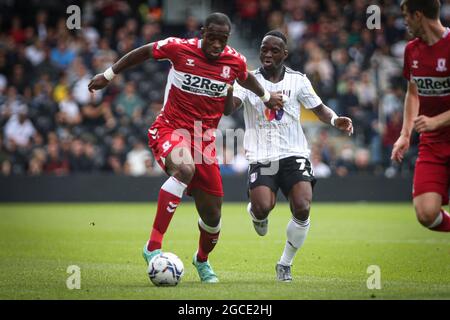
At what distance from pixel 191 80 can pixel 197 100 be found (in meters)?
0.23

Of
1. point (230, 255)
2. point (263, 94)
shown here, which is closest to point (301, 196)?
point (263, 94)

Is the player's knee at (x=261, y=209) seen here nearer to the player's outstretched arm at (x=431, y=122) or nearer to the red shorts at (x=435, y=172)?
the red shorts at (x=435, y=172)

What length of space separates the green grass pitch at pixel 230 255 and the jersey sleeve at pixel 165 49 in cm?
241

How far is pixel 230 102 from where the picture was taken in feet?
32.4

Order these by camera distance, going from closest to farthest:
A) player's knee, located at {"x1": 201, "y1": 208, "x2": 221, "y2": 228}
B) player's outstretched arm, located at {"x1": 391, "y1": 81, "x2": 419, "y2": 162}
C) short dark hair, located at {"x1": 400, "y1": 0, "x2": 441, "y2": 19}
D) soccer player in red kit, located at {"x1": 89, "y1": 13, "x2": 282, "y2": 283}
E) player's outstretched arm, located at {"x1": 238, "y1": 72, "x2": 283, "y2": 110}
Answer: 1. short dark hair, located at {"x1": 400, "y1": 0, "x2": 441, "y2": 19}
2. player's outstretched arm, located at {"x1": 391, "y1": 81, "x2": 419, "y2": 162}
3. soccer player in red kit, located at {"x1": 89, "y1": 13, "x2": 282, "y2": 283}
4. player's knee, located at {"x1": 201, "y1": 208, "x2": 221, "y2": 228}
5. player's outstretched arm, located at {"x1": 238, "y1": 72, "x2": 283, "y2": 110}

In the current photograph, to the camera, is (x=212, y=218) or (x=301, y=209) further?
(x=301, y=209)

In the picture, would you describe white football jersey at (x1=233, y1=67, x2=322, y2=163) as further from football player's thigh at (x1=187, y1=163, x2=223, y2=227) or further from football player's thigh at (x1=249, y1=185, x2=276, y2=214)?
football player's thigh at (x1=187, y1=163, x2=223, y2=227)

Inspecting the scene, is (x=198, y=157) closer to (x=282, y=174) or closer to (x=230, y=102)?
(x=230, y=102)

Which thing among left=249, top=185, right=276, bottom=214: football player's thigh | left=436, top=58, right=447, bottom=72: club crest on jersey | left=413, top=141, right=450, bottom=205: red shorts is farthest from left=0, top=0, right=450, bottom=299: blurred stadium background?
left=436, top=58, right=447, bottom=72: club crest on jersey

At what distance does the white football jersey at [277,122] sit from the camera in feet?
33.7

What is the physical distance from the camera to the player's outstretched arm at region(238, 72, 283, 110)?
9680mm

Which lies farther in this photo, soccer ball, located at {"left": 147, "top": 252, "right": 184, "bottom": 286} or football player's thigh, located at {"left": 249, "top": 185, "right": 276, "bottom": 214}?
football player's thigh, located at {"left": 249, "top": 185, "right": 276, "bottom": 214}

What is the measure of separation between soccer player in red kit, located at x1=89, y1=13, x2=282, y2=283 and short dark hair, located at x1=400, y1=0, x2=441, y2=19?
1872 millimetres
